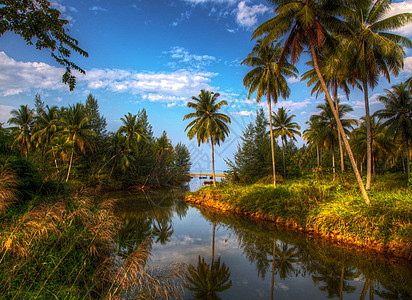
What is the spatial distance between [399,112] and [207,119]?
20350mm

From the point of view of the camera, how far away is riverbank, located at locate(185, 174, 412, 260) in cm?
859

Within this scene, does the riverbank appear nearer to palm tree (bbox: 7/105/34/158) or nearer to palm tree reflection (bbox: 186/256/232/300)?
palm tree reflection (bbox: 186/256/232/300)

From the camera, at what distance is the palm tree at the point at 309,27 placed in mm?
11258

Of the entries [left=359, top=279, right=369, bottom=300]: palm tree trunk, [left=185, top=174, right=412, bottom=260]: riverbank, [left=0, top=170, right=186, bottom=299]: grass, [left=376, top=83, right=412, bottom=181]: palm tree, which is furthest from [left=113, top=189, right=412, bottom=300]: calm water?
[left=376, top=83, right=412, bottom=181]: palm tree

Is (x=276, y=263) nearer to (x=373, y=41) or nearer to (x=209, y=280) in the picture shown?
(x=209, y=280)

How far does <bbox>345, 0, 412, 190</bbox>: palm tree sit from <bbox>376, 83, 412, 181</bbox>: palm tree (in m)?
11.7

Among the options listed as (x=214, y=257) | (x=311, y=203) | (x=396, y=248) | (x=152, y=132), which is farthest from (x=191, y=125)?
(x=152, y=132)

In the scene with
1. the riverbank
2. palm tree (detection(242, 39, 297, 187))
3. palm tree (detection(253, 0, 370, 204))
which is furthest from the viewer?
palm tree (detection(242, 39, 297, 187))

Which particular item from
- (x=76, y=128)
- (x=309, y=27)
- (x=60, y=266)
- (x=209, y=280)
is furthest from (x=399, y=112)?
(x=76, y=128)

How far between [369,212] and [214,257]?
745 cm

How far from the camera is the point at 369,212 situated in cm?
975

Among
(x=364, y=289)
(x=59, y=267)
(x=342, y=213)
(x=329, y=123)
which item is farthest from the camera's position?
(x=329, y=123)

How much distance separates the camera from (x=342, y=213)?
10453 millimetres

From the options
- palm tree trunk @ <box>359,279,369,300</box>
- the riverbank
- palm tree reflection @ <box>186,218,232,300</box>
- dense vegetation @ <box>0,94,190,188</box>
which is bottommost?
palm tree reflection @ <box>186,218,232,300</box>
